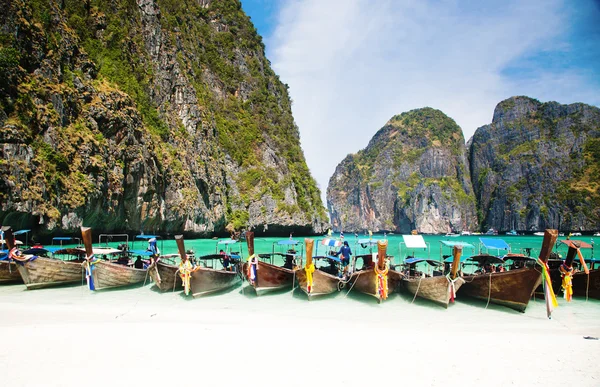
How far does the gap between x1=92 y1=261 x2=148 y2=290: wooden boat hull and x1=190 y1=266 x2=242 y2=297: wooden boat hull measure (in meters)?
3.51

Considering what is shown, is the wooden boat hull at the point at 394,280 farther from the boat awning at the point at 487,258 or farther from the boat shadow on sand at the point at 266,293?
the boat awning at the point at 487,258

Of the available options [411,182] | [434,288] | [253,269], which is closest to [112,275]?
[253,269]

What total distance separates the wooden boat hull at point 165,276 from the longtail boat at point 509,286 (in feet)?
36.7

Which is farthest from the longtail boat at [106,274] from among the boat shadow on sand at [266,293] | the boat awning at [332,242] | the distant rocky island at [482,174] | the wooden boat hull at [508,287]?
the distant rocky island at [482,174]

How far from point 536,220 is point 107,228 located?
128107mm

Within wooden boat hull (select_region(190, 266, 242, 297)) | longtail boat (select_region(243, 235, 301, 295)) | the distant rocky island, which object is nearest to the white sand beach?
wooden boat hull (select_region(190, 266, 242, 297))

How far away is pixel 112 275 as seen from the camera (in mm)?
14102

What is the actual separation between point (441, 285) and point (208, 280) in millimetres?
8603

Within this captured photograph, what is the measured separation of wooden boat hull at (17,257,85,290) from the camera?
43.9 ft

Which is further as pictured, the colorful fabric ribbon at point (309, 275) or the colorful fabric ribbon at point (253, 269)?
the colorful fabric ribbon at point (253, 269)

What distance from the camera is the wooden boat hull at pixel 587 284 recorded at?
539 inches

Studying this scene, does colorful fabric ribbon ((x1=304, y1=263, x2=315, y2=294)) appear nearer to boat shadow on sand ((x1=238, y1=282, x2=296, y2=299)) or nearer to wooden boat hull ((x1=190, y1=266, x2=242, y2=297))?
boat shadow on sand ((x1=238, y1=282, x2=296, y2=299))

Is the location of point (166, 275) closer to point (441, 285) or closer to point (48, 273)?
point (48, 273)

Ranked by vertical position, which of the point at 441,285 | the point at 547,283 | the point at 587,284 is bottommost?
the point at 587,284
